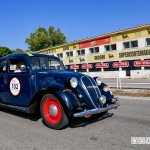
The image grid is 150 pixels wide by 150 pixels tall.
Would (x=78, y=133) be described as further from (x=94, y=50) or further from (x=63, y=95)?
(x=94, y=50)

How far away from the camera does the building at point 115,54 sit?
98.4 feet

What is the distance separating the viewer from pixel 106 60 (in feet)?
116

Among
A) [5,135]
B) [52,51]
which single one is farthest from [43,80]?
[52,51]

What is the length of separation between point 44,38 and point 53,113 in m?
62.2

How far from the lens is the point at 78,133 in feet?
17.5

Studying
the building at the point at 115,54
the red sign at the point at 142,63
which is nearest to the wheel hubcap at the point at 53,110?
the building at the point at 115,54

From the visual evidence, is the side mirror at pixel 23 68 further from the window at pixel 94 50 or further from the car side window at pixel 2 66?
the window at pixel 94 50

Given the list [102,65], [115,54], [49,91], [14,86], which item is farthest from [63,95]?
[102,65]

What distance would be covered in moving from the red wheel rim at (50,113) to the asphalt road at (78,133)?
0.79 feet

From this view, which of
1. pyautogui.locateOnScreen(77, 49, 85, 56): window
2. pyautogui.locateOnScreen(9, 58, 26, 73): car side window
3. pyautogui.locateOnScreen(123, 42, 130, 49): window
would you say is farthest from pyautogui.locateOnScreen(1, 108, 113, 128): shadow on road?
pyautogui.locateOnScreen(77, 49, 85, 56): window

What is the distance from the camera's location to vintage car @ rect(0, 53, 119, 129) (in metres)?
5.56

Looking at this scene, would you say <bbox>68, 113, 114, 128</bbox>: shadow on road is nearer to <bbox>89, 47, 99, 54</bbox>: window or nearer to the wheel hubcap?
the wheel hubcap

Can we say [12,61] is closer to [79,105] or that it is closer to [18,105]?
[18,105]

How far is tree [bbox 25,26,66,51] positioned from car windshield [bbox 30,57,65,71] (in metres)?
59.6
